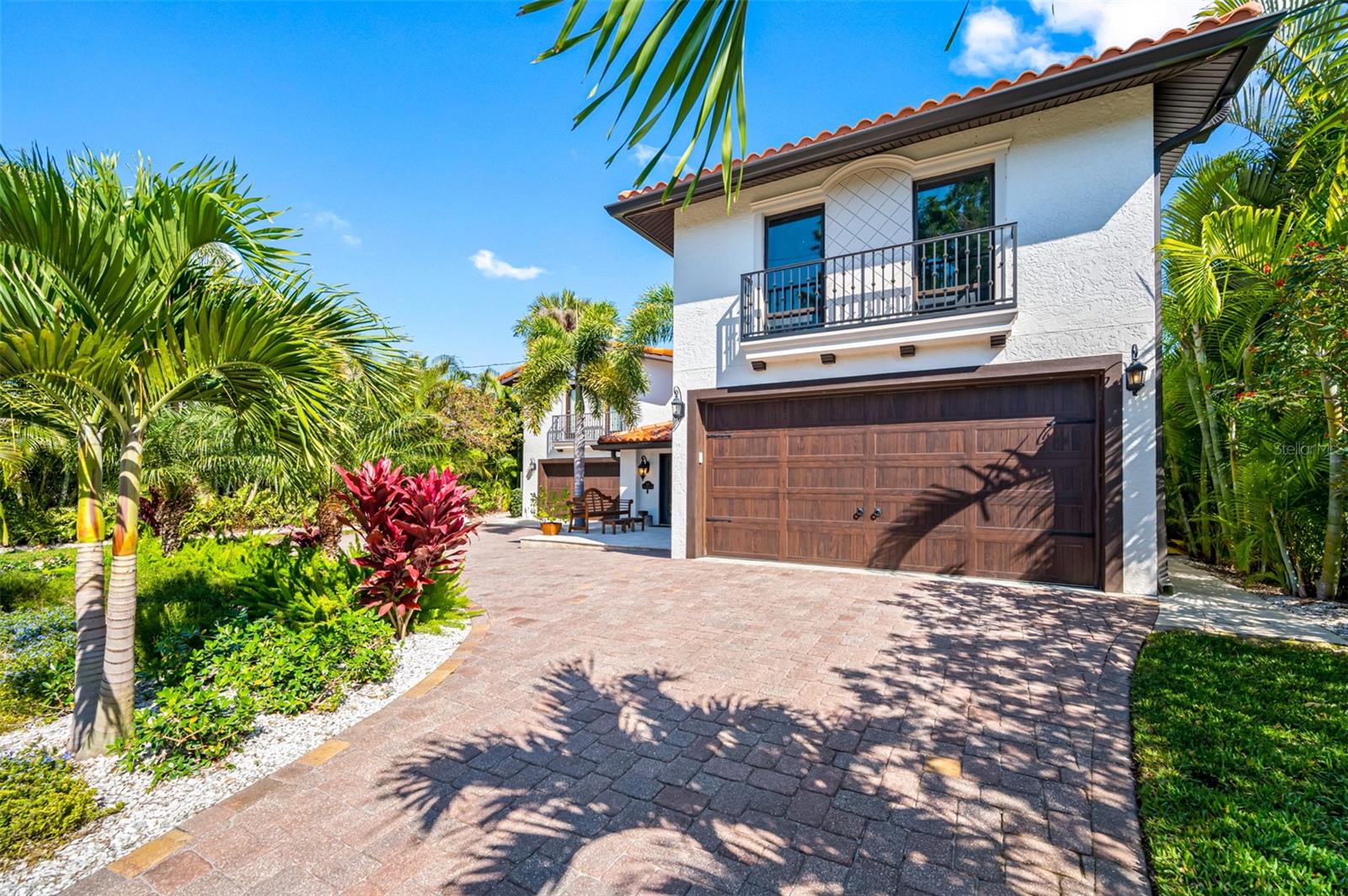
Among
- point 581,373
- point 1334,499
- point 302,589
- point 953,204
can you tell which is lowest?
point 302,589

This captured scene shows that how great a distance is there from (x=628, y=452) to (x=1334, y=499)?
1590cm

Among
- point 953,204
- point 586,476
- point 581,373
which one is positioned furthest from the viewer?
point 586,476

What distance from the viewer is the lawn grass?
7.51 feet

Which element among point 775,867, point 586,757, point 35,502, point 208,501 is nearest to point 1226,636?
point 775,867

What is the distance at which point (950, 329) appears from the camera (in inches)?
307

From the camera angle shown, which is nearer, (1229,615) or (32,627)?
(32,627)

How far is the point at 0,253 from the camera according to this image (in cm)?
271

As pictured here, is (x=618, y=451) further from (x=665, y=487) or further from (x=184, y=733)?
(x=184, y=733)

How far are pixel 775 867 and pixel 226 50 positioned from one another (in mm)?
9185

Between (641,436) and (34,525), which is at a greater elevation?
(641,436)

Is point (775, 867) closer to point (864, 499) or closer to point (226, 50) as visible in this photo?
point (864, 499)

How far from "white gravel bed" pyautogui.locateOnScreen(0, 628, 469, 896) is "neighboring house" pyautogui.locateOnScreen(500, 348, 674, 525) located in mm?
12841

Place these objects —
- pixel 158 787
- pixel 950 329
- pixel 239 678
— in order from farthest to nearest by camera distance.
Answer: pixel 950 329, pixel 239 678, pixel 158 787

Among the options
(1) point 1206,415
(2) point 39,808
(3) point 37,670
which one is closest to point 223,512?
(3) point 37,670
